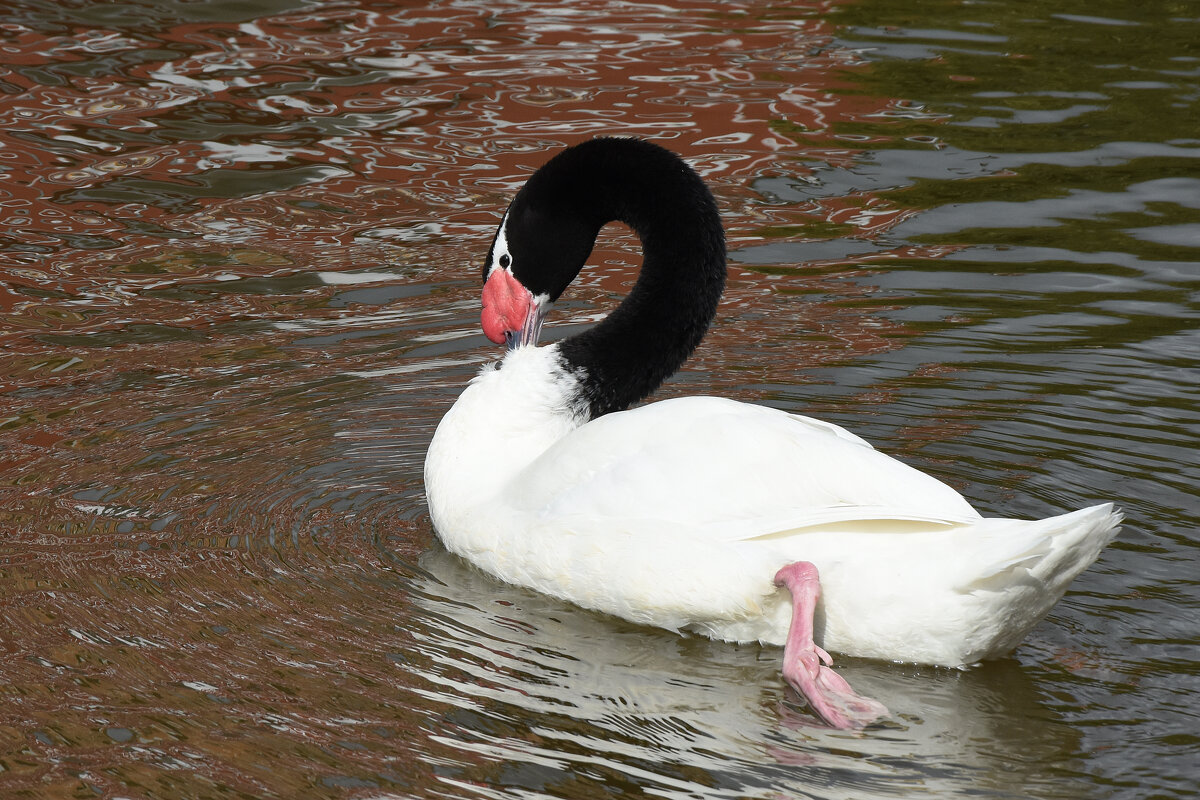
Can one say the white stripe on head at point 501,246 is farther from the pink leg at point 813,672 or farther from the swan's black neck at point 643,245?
the pink leg at point 813,672

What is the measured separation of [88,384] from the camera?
669cm

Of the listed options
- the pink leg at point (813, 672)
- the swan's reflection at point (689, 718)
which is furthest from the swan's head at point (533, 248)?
the pink leg at point (813, 672)

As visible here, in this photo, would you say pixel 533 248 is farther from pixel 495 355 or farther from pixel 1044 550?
pixel 1044 550

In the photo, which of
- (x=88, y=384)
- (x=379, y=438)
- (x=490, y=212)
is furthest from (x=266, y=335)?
(x=490, y=212)

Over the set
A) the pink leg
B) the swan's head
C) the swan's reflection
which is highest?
the swan's head

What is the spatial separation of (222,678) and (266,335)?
330 cm

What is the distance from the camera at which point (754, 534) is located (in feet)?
14.4

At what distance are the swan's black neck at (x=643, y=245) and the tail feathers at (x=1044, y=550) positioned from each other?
1724mm

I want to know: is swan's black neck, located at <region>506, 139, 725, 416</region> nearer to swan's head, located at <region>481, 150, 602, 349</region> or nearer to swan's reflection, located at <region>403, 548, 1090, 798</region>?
swan's head, located at <region>481, 150, 602, 349</region>

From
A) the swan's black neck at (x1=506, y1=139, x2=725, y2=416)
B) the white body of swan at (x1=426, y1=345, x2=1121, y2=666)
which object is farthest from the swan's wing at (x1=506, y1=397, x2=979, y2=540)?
the swan's black neck at (x1=506, y1=139, x2=725, y2=416)

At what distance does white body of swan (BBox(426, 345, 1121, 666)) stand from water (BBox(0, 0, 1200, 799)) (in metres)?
0.15

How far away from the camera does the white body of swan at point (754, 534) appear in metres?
4.14

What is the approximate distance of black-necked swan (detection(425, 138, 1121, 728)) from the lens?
417cm

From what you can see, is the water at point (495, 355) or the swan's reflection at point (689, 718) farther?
the water at point (495, 355)
